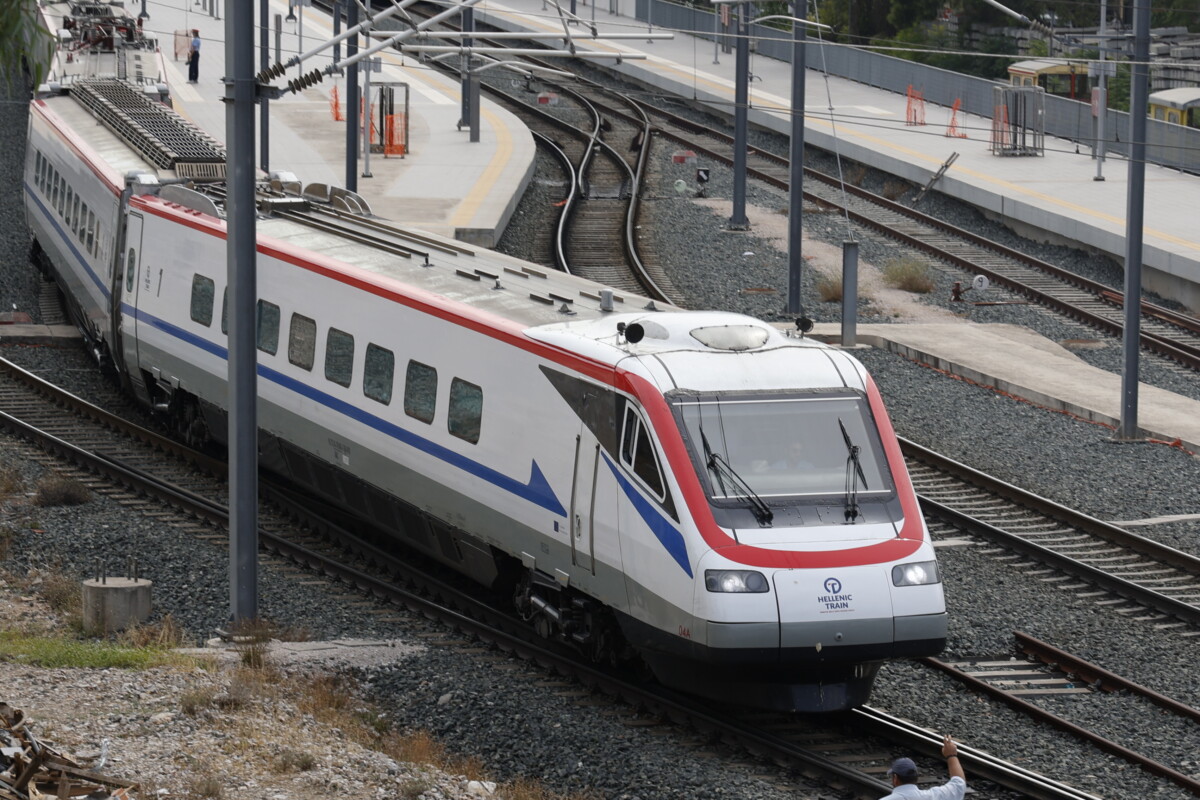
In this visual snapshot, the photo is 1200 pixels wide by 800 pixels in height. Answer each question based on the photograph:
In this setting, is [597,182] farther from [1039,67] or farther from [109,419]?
[109,419]

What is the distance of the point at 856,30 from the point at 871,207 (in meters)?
33.3

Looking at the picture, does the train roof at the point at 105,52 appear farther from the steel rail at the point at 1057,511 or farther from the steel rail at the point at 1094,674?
the steel rail at the point at 1094,674

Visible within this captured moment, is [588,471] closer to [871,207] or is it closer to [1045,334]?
[1045,334]

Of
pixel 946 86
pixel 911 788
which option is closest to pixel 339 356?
pixel 911 788

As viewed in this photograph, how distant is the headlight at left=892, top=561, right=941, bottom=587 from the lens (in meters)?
11.7

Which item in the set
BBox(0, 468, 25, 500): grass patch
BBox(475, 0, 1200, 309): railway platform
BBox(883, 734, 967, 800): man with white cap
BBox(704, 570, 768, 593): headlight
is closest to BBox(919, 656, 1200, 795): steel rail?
BBox(704, 570, 768, 593): headlight

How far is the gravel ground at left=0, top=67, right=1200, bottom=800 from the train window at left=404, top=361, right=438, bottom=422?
181 cm

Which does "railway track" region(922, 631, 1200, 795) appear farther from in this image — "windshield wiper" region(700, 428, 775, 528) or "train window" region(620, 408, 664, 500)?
"train window" region(620, 408, 664, 500)

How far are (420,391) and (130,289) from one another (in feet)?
23.9

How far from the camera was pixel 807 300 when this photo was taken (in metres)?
30.0

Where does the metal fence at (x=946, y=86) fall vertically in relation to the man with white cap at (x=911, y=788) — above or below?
above

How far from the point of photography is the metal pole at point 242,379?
13.8m

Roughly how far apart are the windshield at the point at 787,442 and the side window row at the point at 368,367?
107 inches

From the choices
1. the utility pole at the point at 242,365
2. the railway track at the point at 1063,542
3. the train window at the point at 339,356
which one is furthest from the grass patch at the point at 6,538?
the railway track at the point at 1063,542
